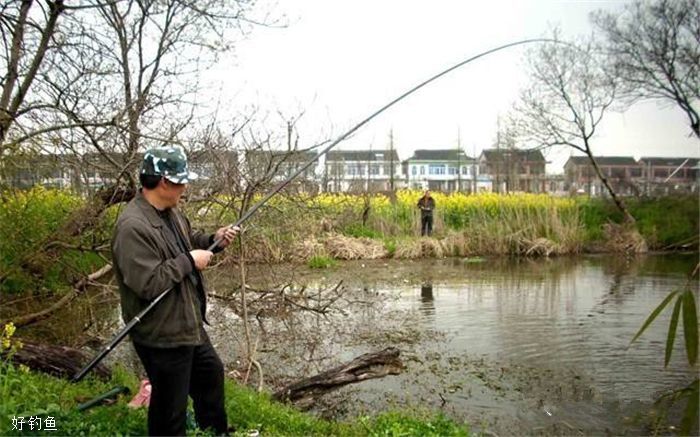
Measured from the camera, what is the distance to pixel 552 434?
5020mm

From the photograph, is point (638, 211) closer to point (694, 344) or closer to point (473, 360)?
point (473, 360)

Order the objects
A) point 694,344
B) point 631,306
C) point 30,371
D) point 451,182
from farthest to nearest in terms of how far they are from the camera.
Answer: point 451,182 → point 631,306 → point 30,371 → point 694,344

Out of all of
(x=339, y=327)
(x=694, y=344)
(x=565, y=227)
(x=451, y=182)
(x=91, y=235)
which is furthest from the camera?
(x=451, y=182)

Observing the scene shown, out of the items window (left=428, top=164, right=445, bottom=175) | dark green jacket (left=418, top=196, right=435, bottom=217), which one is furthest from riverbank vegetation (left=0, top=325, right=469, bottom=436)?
window (left=428, top=164, right=445, bottom=175)

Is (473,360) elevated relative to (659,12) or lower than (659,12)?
lower

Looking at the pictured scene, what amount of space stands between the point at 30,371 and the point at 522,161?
3020 cm

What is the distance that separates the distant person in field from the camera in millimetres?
20188

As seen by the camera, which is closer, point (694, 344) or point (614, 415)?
point (694, 344)

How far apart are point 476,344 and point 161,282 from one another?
19.2 feet

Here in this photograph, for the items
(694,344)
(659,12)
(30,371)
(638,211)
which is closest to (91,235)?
(30,371)

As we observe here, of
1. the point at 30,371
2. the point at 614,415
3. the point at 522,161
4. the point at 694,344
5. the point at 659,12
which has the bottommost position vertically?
the point at 614,415

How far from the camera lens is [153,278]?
2.91 metres

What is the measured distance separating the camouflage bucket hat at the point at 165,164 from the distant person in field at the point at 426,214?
56.8ft

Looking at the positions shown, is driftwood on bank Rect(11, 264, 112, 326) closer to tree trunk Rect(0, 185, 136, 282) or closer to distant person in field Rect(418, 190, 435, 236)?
tree trunk Rect(0, 185, 136, 282)
